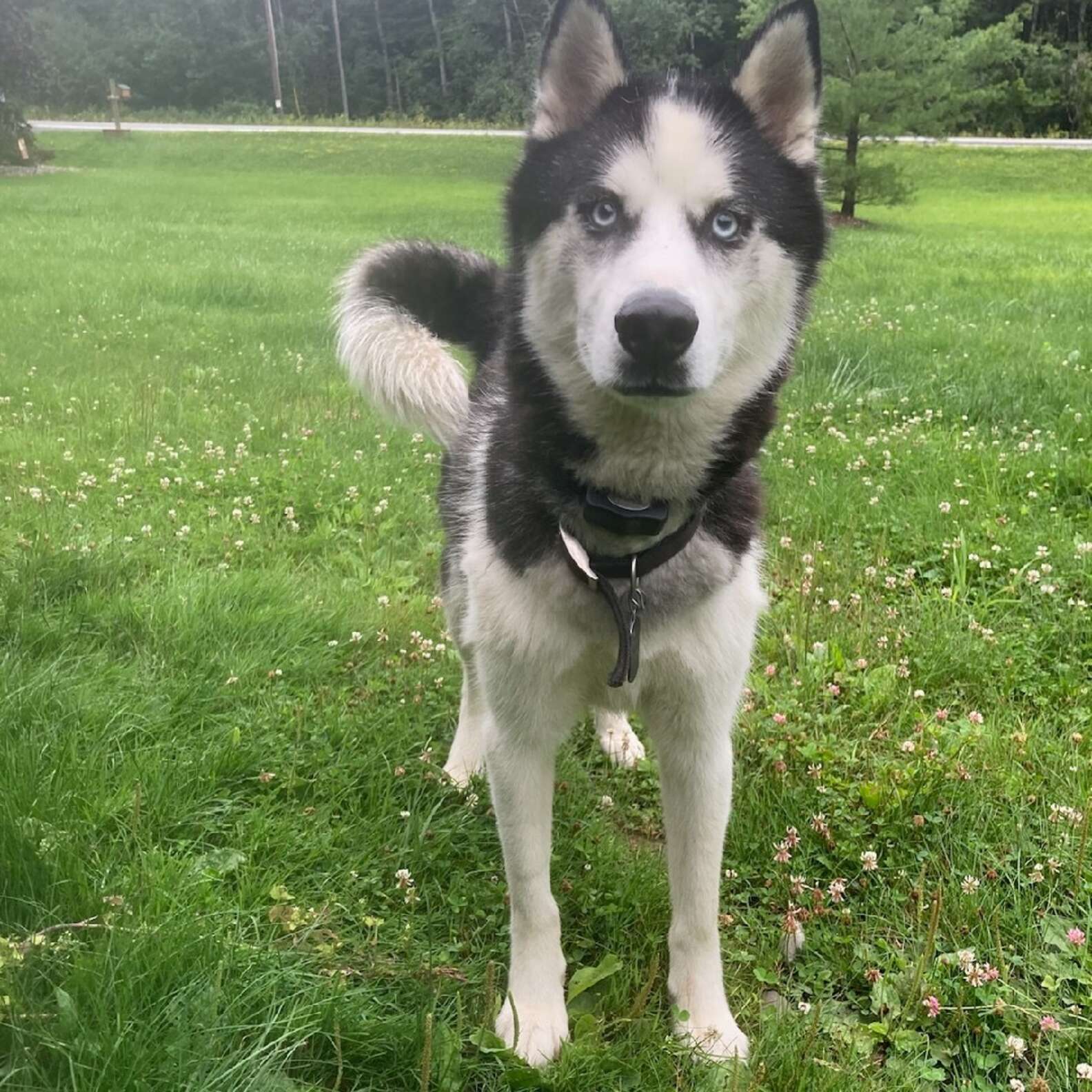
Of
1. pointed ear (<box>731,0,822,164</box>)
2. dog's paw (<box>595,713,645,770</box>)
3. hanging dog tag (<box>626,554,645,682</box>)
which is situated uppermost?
pointed ear (<box>731,0,822,164</box>)

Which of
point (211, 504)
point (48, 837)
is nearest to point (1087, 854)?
point (48, 837)

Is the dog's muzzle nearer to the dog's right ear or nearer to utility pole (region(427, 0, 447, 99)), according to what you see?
the dog's right ear

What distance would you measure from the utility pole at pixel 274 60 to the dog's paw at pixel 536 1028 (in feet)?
141

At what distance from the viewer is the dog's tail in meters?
3.03

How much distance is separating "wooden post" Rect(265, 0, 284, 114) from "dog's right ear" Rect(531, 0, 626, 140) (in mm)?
42126

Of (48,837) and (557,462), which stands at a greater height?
(557,462)

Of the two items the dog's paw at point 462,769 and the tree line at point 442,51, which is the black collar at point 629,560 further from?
the tree line at point 442,51

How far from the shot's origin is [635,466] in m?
1.97

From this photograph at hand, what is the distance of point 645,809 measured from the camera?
2.72m

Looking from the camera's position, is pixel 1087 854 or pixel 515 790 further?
→ pixel 1087 854

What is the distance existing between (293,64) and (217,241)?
35748mm

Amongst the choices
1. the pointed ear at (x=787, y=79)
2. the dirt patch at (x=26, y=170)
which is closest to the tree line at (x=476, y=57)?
the dirt patch at (x=26, y=170)

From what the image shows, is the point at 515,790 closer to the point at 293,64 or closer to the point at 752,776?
the point at 752,776

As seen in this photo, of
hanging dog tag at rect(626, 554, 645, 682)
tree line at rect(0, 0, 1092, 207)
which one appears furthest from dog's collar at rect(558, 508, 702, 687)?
tree line at rect(0, 0, 1092, 207)
